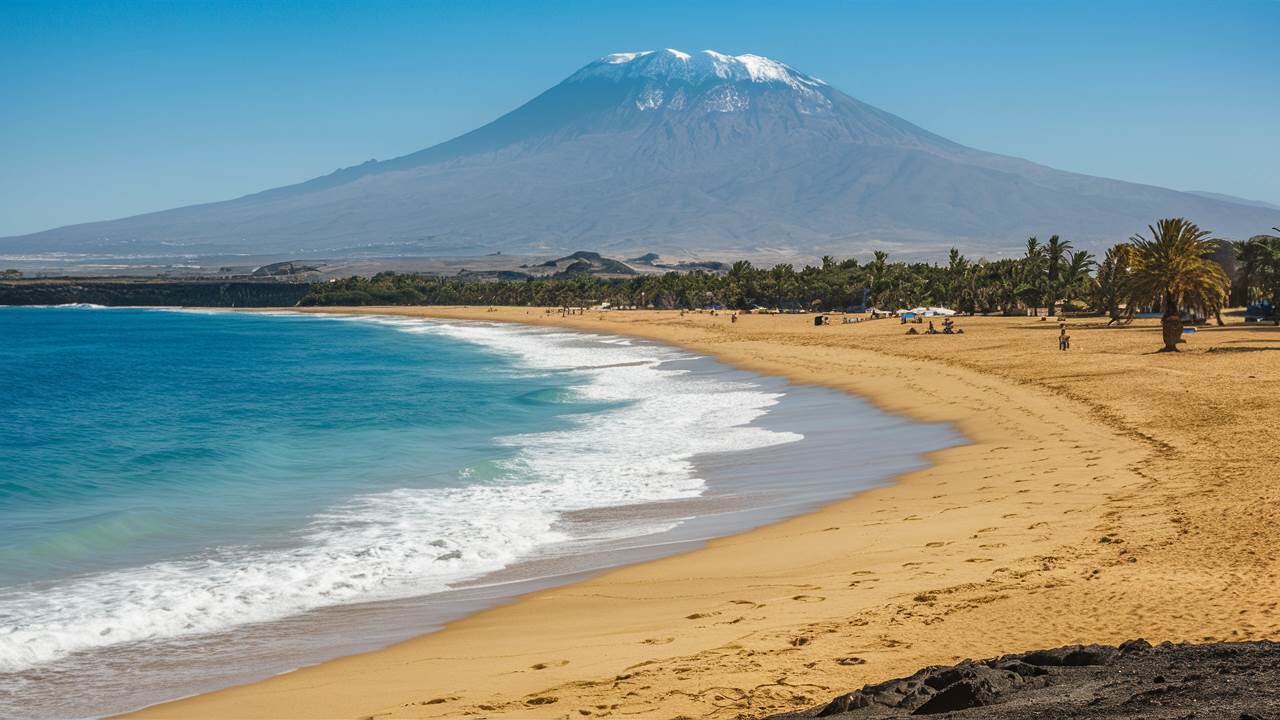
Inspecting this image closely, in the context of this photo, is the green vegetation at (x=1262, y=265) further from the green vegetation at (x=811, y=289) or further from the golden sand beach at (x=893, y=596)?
the golden sand beach at (x=893, y=596)

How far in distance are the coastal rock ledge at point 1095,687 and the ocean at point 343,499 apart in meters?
5.89

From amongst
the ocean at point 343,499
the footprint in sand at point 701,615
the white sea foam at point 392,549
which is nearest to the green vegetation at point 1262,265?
the ocean at point 343,499

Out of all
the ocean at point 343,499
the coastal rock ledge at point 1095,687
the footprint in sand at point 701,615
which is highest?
the coastal rock ledge at point 1095,687

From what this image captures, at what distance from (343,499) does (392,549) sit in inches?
208

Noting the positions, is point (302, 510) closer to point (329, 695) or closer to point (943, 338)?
point (329, 695)

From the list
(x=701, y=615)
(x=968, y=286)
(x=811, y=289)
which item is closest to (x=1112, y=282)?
(x=968, y=286)

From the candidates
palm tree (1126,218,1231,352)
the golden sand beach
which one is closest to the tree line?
palm tree (1126,218,1231,352)

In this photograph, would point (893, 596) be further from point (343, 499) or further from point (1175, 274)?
point (1175, 274)

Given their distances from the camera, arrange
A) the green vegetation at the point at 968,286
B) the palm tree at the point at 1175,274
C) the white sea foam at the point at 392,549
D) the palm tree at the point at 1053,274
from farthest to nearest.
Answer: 1. the palm tree at the point at 1053,274
2. the green vegetation at the point at 968,286
3. the palm tree at the point at 1175,274
4. the white sea foam at the point at 392,549

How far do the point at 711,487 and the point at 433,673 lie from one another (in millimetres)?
10602

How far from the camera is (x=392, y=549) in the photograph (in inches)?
625

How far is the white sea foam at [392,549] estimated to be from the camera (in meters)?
12.7

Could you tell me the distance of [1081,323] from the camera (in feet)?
213

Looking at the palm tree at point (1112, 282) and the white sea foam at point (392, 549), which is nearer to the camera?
the white sea foam at point (392, 549)
